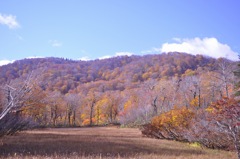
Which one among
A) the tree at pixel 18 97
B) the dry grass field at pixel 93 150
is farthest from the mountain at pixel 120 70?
the tree at pixel 18 97

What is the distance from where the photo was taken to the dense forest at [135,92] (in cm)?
2794

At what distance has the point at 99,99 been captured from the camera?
84625mm

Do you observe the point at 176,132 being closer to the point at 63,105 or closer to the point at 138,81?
the point at 63,105

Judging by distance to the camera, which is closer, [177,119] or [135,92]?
[177,119]

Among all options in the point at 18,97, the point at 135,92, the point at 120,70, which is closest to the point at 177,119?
the point at 18,97

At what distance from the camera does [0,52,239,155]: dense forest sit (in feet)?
91.7

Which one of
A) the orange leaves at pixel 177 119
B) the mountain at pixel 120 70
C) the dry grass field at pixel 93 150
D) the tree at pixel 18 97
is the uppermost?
the mountain at pixel 120 70

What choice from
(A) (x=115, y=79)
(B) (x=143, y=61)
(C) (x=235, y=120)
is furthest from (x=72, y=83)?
(C) (x=235, y=120)

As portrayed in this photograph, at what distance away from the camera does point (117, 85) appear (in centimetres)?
10944

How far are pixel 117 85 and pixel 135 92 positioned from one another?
24553mm

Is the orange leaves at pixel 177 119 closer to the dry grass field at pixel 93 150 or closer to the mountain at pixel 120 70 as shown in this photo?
the dry grass field at pixel 93 150

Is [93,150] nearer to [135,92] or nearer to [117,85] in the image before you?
[135,92]

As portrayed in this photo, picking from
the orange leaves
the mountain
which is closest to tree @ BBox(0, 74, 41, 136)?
the orange leaves

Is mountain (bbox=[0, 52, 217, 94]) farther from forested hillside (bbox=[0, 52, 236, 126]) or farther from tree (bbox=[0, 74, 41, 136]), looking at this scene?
tree (bbox=[0, 74, 41, 136])
